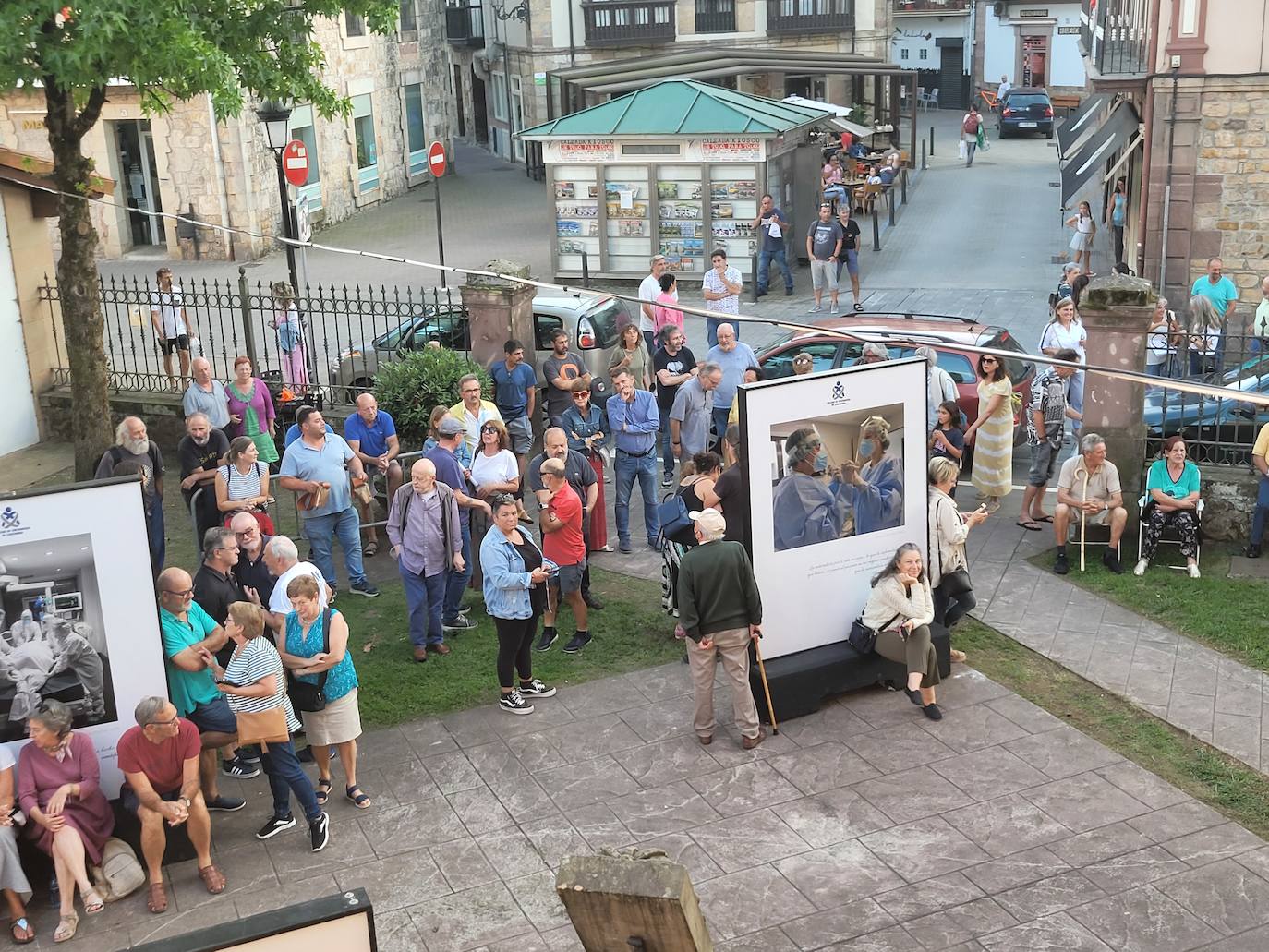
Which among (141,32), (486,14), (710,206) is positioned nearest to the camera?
(141,32)

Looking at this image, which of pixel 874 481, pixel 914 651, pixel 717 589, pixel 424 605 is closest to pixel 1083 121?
pixel 874 481

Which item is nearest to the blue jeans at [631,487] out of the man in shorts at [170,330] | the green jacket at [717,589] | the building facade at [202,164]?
the green jacket at [717,589]

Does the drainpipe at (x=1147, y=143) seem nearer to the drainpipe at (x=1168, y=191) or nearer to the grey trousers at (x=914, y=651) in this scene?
the drainpipe at (x=1168, y=191)

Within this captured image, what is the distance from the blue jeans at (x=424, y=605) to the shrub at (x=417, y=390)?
286cm

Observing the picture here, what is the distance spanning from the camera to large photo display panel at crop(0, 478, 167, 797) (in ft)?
26.4

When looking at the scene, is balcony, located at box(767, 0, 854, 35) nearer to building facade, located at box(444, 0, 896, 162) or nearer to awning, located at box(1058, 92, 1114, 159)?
building facade, located at box(444, 0, 896, 162)

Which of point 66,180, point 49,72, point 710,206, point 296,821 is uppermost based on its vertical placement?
point 49,72

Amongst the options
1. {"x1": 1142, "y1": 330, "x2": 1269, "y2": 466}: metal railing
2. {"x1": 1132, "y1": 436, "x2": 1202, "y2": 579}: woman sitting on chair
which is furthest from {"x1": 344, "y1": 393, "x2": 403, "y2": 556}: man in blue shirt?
{"x1": 1142, "y1": 330, "x2": 1269, "y2": 466}: metal railing

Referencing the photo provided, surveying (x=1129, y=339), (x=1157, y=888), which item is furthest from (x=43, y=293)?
(x=1157, y=888)

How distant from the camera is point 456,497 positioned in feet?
37.0

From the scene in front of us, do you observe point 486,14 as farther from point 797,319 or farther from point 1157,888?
point 1157,888

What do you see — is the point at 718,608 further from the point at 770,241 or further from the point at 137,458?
the point at 770,241

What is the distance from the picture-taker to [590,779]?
30.0ft

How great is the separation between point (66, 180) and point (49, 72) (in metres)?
1.29
